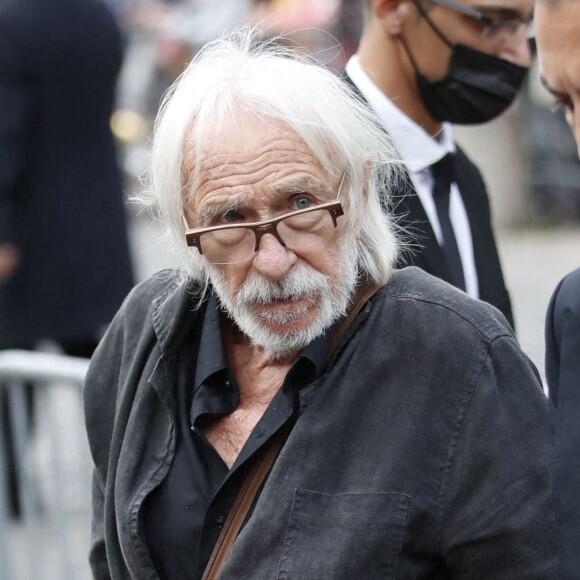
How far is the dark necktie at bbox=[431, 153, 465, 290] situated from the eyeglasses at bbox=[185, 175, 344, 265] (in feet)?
2.34

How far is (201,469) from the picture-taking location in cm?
240

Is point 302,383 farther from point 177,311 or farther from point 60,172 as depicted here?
point 60,172

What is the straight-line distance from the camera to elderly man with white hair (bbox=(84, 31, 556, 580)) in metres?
2.18

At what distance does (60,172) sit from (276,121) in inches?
97.0

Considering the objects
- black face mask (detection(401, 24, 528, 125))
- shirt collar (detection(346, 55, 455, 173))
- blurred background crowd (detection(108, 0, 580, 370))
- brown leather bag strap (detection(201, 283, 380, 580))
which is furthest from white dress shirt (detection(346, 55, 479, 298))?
brown leather bag strap (detection(201, 283, 380, 580))

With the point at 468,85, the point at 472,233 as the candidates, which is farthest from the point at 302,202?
the point at 468,85

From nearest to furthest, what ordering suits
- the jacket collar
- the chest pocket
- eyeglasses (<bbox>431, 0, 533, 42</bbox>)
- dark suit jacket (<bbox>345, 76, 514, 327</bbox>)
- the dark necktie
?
the chest pocket < the jacket collar < dark suit jacket (<bbox>345, 76, 514, 327</bbox>) < the dark necktie < eyeglasses (<bbox>431, 0, 533, 42</bbox>)

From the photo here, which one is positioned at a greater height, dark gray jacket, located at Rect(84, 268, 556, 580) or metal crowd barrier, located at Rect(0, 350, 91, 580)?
dark gray jacket, located at Rect(84, 268, 556, 580)

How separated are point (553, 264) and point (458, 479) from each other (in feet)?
18.0

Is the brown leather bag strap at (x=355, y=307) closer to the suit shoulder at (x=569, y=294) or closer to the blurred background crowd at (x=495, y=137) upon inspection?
the suit shoulder at (x=569, y=294)

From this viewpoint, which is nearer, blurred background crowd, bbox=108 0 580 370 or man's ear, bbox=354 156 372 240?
man's ear, bbox=354 156 372 240

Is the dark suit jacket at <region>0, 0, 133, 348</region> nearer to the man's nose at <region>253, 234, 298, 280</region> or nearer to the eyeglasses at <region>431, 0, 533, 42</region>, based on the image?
the eyeglasses at <region>431, 0, 533, 42</region>

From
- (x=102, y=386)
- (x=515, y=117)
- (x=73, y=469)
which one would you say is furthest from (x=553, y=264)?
(x=102, y=386)

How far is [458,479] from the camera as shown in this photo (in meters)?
2.18
